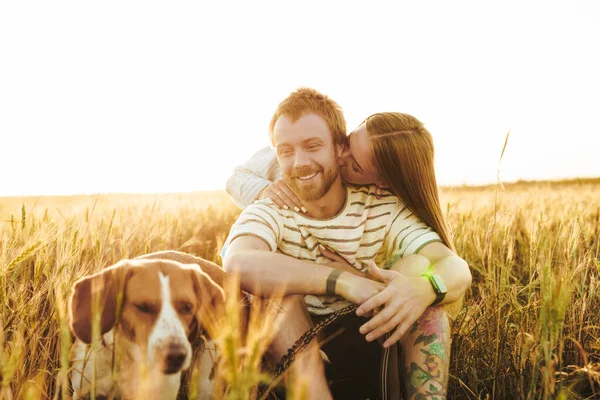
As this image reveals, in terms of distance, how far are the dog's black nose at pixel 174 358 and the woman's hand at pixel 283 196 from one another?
122 cm

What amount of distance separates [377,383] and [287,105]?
1684 millimetres

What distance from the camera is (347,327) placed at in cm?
269

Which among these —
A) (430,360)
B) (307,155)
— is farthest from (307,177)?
(430,360)

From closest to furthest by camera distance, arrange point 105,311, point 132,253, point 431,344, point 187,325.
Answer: point 105,311
point 187,325
point 431,344
point 132,253

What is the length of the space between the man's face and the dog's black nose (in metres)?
1.28

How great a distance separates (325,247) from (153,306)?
1.19m

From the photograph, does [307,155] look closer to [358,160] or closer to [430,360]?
[358,160]

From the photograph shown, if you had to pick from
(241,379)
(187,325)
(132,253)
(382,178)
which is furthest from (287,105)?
(241,379)

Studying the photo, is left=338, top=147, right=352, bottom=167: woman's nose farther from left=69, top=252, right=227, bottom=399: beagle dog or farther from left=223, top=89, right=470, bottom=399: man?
left=69, top=252, right=227, bottom=399: beagle dog

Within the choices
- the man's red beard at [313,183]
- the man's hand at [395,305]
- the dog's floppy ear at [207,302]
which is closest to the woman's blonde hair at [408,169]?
the man's red beard at [313,183]

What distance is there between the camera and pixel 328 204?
10.3 feet

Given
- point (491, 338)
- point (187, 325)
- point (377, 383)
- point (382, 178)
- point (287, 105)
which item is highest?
point (287, 105)

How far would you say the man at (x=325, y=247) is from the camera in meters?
2.42

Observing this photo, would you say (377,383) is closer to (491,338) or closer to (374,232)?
(491,338)
